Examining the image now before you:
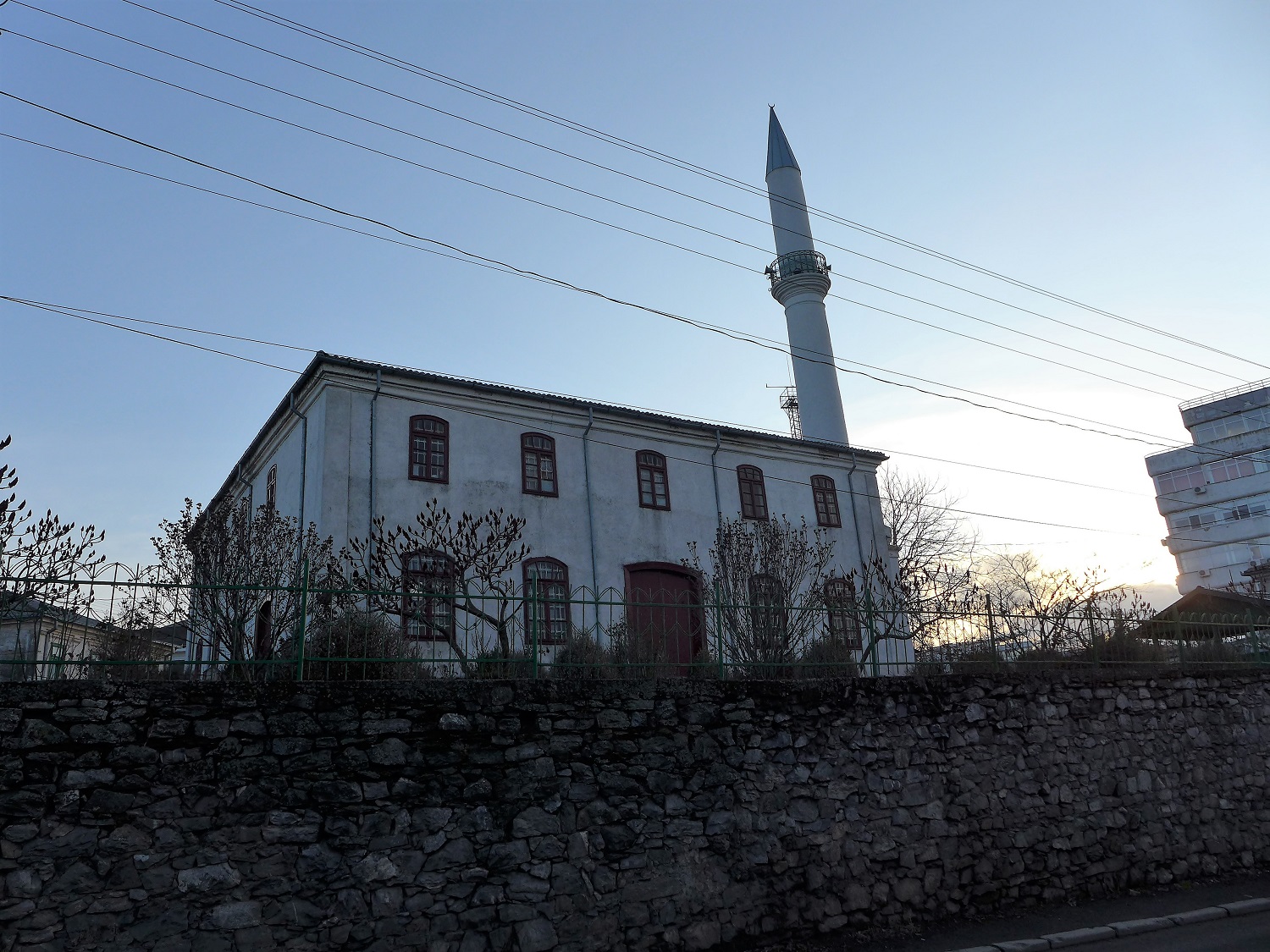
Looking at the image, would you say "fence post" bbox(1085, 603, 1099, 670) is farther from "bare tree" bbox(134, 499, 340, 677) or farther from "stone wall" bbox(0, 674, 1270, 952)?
"bare tree" bbox(134, 499, 340, 677)

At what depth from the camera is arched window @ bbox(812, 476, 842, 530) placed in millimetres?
21953

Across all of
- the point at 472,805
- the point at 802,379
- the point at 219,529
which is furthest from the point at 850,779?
the point at 802,379

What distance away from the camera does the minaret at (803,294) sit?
28562mm

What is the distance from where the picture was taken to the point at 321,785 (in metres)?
7.05

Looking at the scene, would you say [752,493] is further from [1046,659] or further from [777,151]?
[777,151]

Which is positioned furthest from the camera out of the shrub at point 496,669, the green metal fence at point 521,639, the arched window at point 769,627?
the arched window at point 769,627

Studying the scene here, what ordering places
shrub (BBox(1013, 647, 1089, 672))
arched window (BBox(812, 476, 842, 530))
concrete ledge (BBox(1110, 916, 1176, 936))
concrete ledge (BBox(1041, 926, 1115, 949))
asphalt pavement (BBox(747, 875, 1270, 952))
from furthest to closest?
1. arched window (BBox(812, 476, 842, 530))
2. shrub (BBox(1013, 647, 1089, 672))
3. concrete ledge (BBox(1110, 916, 1176, 936))
4. concrete ledge (BBox(1041, 926, 1115, 949))
5. asphalt pavement (BBox(747, 875, 1270, 952))

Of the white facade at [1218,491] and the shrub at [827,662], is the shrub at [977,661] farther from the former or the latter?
the white facade at [1218,491]

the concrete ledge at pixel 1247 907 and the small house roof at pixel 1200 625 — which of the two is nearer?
the concrete ledge at pixel 1247 907

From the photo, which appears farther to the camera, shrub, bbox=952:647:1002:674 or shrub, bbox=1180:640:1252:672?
shrub, bbox=1180:640:1252:672

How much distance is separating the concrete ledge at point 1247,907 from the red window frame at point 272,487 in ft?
52.9

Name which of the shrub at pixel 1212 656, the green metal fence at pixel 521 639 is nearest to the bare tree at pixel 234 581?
the green metal fence at pixel 521 639

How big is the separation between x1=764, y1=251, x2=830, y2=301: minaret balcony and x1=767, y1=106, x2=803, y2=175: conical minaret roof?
418 cm

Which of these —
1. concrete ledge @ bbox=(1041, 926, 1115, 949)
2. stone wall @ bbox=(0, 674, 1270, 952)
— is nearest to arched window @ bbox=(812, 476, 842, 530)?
stone wall @ bbox=(0, 674, 1270, 952)
